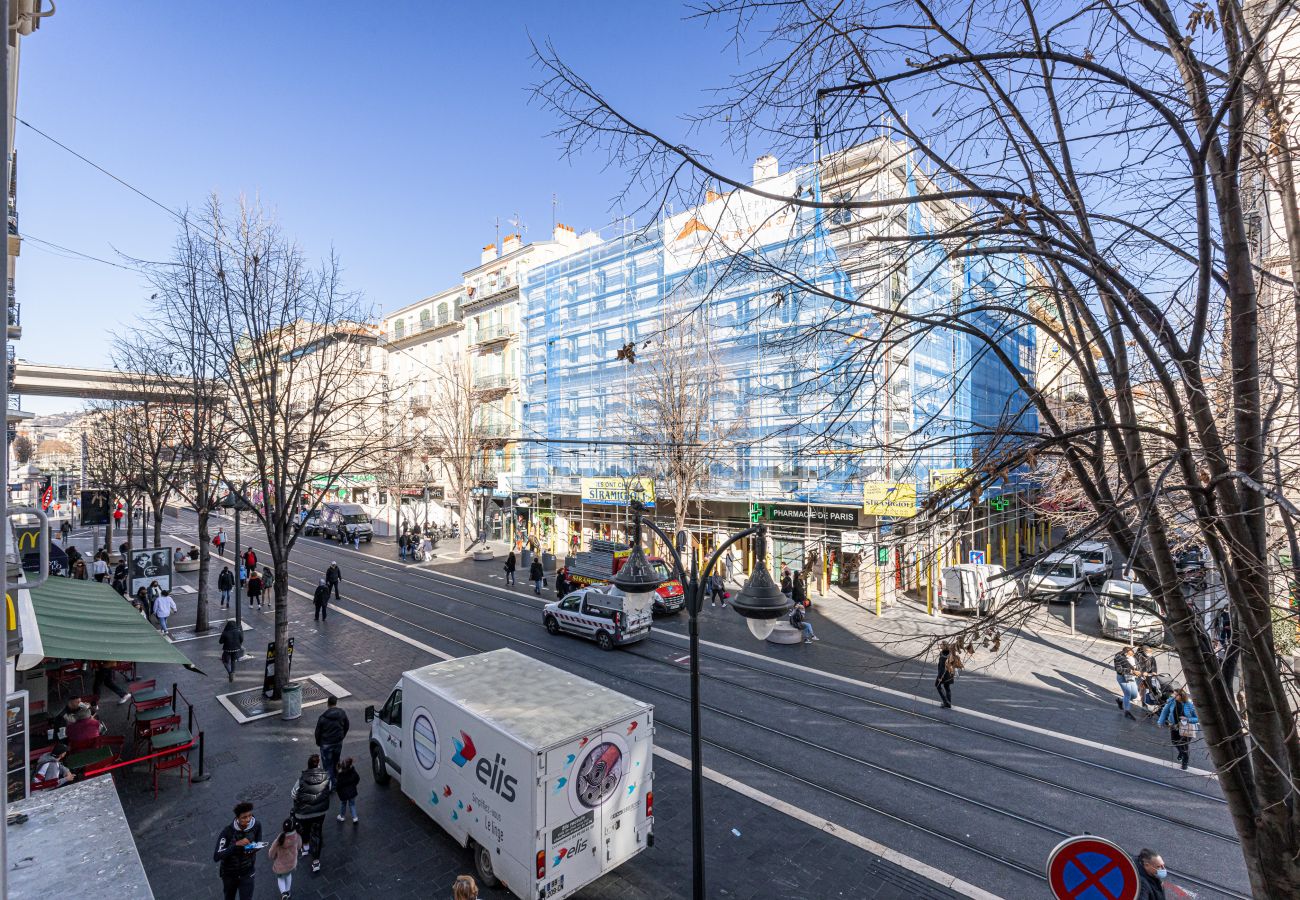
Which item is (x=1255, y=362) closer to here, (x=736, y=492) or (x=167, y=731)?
(x=167, y=731)

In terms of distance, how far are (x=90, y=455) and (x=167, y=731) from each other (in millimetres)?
42778

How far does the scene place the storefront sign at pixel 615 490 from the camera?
26406 millimetres

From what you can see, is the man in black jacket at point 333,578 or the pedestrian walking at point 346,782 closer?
the pedestrian walking at point 346,782

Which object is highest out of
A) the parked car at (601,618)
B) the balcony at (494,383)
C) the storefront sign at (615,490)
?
the balcony at (494,383)

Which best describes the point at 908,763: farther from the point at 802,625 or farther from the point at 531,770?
the point at 802,625

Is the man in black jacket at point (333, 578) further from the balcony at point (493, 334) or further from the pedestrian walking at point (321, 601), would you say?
the balcony at point (493, 334)

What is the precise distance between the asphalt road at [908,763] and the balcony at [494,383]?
75.3 feet

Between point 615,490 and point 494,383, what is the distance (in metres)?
15.0

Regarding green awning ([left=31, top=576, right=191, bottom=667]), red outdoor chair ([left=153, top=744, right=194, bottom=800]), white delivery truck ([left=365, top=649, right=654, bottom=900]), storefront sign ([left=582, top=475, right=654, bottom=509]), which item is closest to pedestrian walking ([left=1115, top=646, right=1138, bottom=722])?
white delivery truck ([left=365, top=649, right=654, bottom=900])

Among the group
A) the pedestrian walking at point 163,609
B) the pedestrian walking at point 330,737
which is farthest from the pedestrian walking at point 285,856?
the pedestrian walking at point 163,609

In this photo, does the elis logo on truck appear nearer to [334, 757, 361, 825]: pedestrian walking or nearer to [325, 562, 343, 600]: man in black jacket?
[334, 757, 361, 825]: pedestrian walking

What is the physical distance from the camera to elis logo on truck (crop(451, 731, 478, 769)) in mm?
7701

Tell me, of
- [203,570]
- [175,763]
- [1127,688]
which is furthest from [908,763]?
[203,570]

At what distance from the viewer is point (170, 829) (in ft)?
28.9
